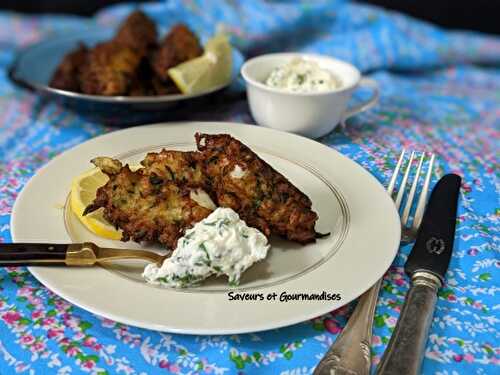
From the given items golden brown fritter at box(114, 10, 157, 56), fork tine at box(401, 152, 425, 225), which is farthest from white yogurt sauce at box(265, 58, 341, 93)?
golden brown fritter at box(114, 10, 157, 56)

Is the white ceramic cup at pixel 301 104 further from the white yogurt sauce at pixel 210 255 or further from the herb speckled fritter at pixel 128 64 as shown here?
the white yogurt sauce at pixel 210 255

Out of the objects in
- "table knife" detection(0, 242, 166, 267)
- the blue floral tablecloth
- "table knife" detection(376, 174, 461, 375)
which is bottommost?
the blue floral tablecloth

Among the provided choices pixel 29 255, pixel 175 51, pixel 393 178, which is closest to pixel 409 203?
pixel 393 178

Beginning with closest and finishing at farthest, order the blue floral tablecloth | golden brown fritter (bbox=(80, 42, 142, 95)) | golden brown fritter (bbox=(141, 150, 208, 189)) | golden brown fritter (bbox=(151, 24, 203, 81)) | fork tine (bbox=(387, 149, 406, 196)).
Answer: the blue floral tablecloth < golden brown fritter (bbox=(141, 150, 208, 189)) < fork tine (bbox=(387, 149, 406, 196)) < golden brown fritter (bbox=(80, 42, 142, 95)) < golden brown fritter (bbox=(151, 24, 203, 81))

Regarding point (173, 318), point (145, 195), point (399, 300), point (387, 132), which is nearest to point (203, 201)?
point (145, 195)

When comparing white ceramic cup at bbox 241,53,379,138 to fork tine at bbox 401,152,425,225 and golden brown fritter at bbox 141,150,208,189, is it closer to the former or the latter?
fork tine at bbox 401,152,425,225
